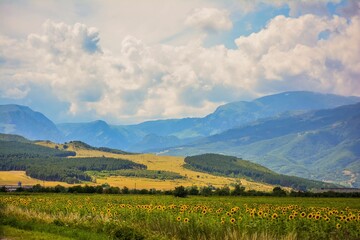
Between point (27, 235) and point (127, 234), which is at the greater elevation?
point (127, 234)

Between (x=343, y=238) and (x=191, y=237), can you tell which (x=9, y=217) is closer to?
(x=191, y=237)

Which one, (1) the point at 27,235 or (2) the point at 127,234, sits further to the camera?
(1) the point at 27,235

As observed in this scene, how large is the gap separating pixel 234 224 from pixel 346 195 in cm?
10613

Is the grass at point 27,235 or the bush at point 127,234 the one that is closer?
the bush at point 127,234

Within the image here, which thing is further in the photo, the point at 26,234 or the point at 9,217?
the point at 9,217

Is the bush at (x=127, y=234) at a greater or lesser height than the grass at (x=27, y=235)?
greater

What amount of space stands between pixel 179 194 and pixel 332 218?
8281 cm

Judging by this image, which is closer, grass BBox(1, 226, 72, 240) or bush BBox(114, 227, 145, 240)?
bush BBox(114, 227, 145, 240)

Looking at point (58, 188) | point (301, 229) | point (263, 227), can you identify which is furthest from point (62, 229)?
point (58, 188)

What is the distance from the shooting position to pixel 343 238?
28312 millimetres

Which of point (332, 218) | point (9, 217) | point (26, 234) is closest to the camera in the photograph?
point (26, 234)

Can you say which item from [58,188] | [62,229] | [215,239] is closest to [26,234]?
[62,229]

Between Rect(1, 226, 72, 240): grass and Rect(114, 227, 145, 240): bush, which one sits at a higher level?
Rect(114, 227, 145, 240): bush

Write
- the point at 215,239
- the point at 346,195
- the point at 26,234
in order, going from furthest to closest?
the point at 346,195 < the point at 26,234 < the point at 215,239
